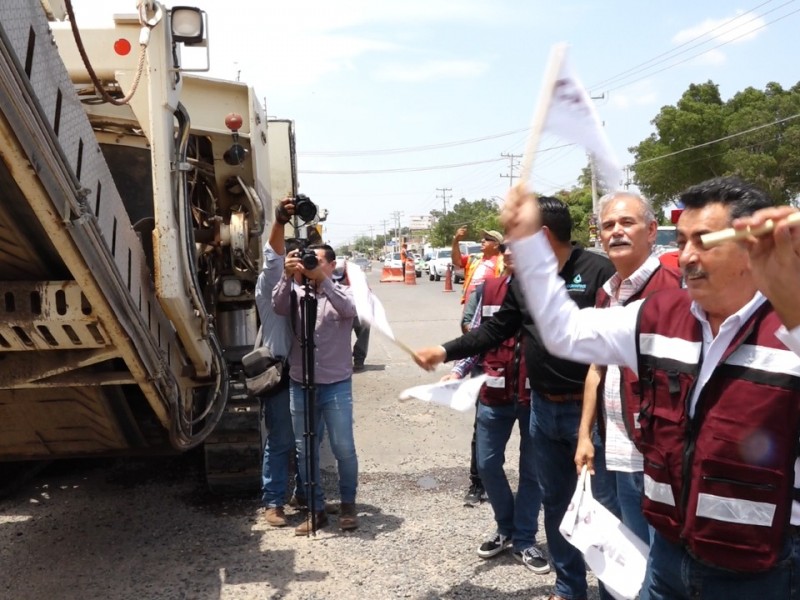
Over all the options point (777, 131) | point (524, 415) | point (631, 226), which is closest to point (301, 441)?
point (524, 415)

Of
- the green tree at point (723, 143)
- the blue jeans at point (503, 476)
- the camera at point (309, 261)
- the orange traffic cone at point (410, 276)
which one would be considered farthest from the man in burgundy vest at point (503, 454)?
the orange traffic cone at point (410, 276)

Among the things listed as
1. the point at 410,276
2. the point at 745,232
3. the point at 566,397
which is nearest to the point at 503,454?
the point at 566,397

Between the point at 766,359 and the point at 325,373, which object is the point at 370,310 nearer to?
the point at 325,373

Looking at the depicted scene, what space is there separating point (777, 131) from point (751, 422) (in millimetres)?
32537

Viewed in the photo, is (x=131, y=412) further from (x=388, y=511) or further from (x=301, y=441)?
(x=388, y=511)

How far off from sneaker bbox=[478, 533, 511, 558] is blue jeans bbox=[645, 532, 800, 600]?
93.1 inches

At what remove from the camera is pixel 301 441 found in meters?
5.20

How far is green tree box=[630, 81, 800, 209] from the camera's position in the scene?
30.8 meters

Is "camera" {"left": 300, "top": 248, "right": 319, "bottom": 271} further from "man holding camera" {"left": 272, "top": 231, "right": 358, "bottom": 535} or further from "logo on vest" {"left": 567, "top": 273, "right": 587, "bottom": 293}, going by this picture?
"logo on vest" {"left": 567, "top": 273, "right": 587, "bottom": 293}

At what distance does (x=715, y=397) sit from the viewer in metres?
2.10

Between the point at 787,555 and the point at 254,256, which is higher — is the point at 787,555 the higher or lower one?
the lower one

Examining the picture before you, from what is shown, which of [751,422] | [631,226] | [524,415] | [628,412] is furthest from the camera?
[524,415]

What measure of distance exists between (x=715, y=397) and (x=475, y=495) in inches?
144

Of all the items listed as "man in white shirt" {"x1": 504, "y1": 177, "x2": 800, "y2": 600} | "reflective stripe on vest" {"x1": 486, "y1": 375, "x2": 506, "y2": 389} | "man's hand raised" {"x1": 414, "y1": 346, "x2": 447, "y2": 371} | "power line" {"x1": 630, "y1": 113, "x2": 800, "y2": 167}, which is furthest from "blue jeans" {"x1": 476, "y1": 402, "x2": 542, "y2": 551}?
→ "power line" {"x1": 630, "y1": 113, "x2": 800, "y2": 167}
